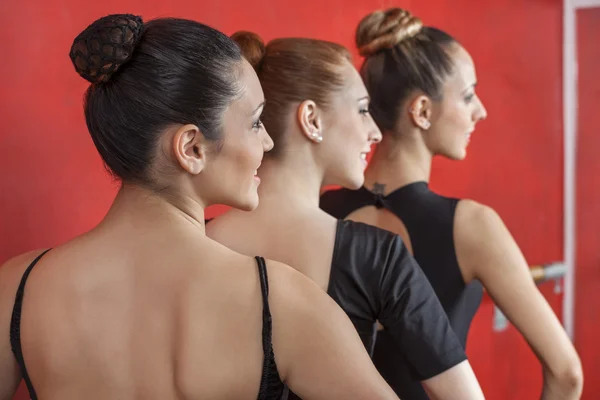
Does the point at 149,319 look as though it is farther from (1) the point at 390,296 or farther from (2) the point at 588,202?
(2) the point at 588,202

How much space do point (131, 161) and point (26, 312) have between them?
0.22m

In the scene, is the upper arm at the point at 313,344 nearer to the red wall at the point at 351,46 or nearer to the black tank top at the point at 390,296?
the black tank top at the point at 390,296

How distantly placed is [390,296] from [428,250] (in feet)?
1.04

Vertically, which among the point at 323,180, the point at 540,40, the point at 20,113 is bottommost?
the point at 540,40

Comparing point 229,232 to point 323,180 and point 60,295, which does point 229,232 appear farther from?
point 60,295

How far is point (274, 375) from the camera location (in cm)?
107

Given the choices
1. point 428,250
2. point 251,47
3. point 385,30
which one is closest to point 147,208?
point 251,47

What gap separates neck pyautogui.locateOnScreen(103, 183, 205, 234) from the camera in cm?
107

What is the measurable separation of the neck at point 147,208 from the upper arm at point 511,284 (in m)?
0.67

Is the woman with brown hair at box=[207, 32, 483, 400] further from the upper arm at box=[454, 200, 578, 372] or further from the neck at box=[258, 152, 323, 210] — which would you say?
the upper arm at box=[454, 200, 578, 372]

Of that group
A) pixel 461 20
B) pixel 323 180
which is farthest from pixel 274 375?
pixel 461 20

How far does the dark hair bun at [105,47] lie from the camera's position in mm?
1052

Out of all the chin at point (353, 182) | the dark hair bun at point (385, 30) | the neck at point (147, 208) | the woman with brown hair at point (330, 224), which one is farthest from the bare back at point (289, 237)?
the dark hair bun at point (385, 30)

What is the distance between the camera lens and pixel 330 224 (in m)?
1.35
